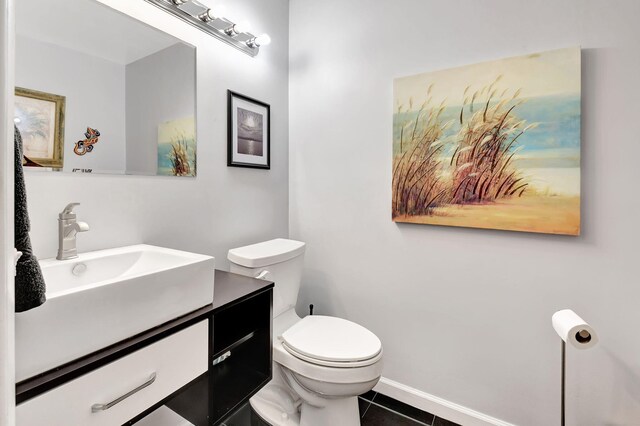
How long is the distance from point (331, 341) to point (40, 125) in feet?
4.39

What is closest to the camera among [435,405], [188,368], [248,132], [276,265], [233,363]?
[188,368]

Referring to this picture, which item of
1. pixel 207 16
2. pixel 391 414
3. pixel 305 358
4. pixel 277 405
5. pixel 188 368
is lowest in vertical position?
pixel 391 414

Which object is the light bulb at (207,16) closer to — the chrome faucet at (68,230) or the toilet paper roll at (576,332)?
the chrome faucet at (68,230)

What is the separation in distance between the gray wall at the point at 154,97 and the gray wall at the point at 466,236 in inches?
31.1

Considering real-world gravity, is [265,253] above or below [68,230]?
below

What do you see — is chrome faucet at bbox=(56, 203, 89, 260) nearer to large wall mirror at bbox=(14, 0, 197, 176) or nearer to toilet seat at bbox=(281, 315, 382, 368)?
large wall mirror at bbox=(14, 0, 197, 176)

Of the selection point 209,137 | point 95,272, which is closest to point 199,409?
point 95,272

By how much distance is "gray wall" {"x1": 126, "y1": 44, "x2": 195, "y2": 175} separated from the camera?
1.17m

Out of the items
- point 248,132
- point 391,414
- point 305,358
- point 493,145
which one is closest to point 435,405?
point 391,414

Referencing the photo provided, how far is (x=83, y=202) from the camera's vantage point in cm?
104

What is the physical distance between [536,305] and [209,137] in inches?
68.4

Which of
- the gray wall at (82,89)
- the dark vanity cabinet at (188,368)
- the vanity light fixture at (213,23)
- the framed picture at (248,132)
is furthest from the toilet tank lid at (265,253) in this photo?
the vanity light fixture at (213,23)

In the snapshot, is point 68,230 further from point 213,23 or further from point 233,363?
point 213,23

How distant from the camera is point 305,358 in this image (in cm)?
127
